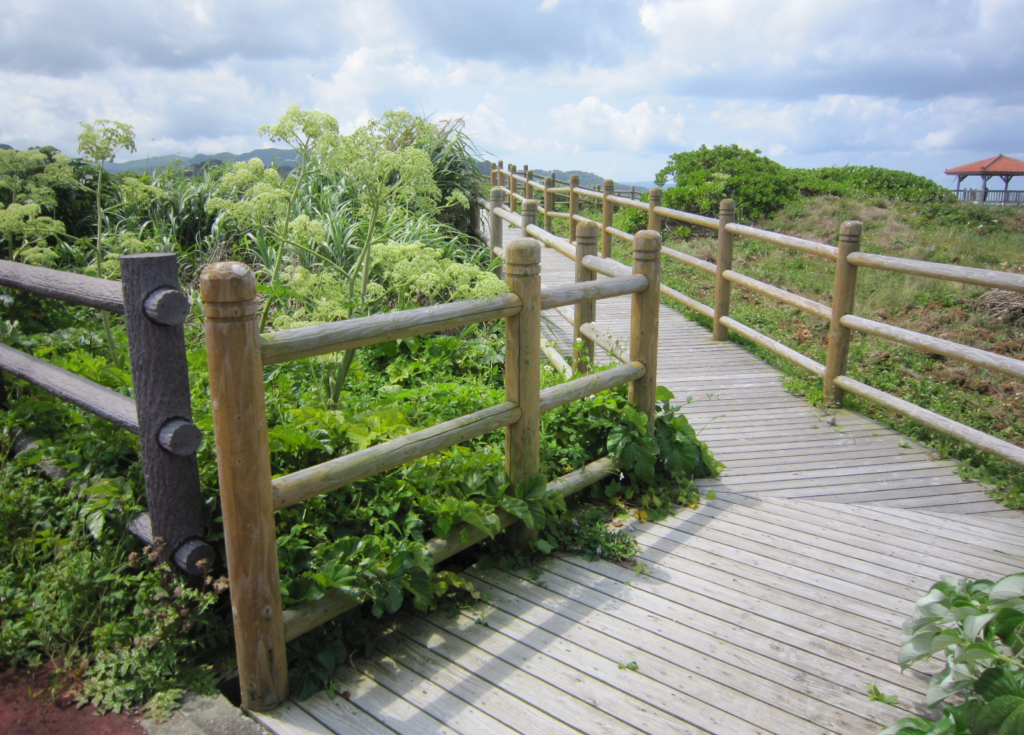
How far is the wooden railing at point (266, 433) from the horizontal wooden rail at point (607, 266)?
878mm

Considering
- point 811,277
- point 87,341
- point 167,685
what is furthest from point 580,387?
point 811,277

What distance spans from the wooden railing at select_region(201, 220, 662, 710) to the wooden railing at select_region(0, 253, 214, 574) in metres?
0.38

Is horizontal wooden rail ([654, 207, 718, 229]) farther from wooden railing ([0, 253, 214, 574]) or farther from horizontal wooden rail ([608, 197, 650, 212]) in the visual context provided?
wooden railing ([0, 253, 214, 574])

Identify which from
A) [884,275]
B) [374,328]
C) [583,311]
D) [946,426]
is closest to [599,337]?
[583,311]

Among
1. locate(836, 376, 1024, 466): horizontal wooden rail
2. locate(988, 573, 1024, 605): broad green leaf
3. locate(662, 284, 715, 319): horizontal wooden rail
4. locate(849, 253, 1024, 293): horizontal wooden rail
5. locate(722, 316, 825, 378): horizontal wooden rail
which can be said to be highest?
locate(849, 253, 1024, 293): horizontal wooden rail

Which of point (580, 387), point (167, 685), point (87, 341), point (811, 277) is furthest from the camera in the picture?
point (811, 277)

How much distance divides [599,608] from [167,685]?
5.02 ft

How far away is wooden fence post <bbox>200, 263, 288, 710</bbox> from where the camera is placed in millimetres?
2160

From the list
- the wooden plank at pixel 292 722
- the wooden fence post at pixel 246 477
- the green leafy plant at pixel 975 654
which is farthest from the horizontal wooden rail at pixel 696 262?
the wooden plank at pixel 292 722

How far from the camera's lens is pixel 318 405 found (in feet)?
12.5

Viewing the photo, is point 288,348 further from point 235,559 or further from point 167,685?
point 167,685

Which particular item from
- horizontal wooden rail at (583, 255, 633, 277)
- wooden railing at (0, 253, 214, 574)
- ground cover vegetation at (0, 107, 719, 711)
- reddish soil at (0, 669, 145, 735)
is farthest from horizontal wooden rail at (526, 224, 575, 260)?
reddish soil at (0, 669, 145, 735)

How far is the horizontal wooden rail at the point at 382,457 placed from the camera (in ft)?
8.01

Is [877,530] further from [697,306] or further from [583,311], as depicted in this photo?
[697,306]
